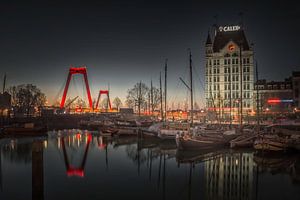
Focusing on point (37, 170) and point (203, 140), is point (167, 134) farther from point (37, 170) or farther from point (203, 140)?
point (37, 170)

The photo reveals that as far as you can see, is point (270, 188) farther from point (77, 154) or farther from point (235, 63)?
point (235, 63)

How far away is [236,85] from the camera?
104m

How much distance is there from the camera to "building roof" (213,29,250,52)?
10593 centimetres

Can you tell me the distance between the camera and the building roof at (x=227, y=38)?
348 ft

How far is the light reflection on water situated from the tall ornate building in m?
67.1

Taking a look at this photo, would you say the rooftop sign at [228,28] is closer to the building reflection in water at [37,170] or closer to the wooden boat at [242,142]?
the wooden boat at [242,142]

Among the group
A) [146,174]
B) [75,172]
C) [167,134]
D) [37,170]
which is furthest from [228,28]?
[37,170]

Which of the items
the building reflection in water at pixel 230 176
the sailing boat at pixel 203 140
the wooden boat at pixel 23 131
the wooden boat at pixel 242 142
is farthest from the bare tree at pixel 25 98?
the building reflection in water at pixel 230 176

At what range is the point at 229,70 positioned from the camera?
345 feet

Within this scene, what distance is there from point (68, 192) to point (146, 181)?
667cm

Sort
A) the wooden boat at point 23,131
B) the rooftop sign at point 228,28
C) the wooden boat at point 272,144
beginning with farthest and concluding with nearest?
the rooftop sign at point 228,28 → the wooden boat at point 23,131 → the wooden boat at point 272,144

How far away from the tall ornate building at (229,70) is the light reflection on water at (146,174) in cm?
6713

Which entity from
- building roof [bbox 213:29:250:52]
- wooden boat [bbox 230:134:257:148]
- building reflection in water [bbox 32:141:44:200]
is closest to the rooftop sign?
building roof [bbox 213:29:250:52]

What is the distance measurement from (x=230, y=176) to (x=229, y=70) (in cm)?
8392
